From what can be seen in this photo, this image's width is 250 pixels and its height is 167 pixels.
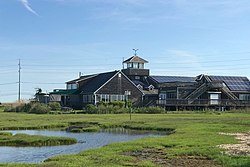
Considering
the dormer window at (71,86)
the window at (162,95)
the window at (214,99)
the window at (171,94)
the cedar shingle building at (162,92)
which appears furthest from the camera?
the dormer window at (71,86)

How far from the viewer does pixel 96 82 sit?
83938mm

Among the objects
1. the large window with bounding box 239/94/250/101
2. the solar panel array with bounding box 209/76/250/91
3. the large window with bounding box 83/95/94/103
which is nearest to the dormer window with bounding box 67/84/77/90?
the large window with bounding box 83/95/94/103

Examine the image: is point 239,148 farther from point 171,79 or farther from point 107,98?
point 171,79

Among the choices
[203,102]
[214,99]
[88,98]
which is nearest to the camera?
[203,102]

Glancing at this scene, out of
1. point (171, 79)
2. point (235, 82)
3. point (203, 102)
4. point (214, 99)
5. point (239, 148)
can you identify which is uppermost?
point (171, 79)

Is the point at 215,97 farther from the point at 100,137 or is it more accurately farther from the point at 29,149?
the point at 29,149

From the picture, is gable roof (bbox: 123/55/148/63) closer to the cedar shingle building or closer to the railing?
the cedar shingle building

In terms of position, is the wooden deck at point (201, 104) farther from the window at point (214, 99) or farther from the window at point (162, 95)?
the window at point (162, 95)

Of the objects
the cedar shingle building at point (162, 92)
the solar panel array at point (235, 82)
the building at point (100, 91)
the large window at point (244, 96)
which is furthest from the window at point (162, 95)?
the large window at point (244, 96)

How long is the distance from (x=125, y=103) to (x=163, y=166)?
2266 inches

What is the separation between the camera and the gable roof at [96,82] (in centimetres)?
8005

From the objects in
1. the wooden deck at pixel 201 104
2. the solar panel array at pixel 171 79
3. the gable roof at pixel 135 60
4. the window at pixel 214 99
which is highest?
the gable roof at pixel 135 60

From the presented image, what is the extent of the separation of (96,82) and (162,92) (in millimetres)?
13510

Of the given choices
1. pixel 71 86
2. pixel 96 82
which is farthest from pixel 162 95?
pixel 71 86
